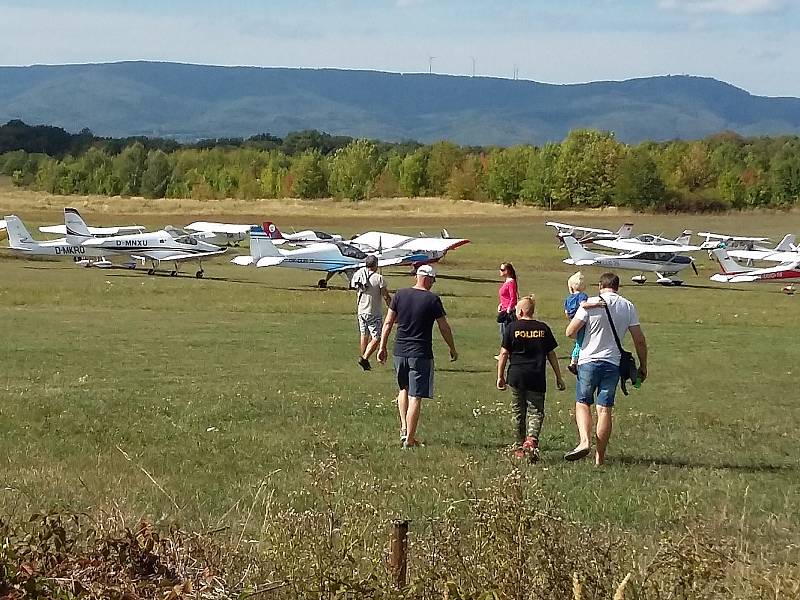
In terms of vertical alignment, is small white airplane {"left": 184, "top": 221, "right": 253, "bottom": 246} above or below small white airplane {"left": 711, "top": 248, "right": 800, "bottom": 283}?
below

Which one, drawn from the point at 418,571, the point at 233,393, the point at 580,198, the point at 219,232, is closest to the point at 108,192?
the point at 580,198

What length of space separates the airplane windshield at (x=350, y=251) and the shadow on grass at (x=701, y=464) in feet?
97.6

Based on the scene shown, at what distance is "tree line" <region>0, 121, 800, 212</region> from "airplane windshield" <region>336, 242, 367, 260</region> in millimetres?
82846

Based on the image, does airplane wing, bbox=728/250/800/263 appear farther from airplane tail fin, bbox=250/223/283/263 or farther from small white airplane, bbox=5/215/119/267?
small white airplane, bbox=5/215/119/267

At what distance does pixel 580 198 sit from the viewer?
12419 cm

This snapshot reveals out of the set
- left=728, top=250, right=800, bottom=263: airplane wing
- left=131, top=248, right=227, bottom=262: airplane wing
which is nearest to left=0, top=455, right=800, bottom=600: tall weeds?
left=131, top=248, right=227, bottom=262: airplane wing

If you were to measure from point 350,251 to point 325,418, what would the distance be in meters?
28.4

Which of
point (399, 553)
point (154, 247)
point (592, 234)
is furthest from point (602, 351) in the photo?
point (592, 234)

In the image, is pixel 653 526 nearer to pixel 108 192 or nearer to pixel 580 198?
pixel 580 198

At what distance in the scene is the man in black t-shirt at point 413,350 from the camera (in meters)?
11.3

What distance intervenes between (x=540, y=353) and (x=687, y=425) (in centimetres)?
335

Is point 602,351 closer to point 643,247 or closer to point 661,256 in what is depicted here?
point 661,256

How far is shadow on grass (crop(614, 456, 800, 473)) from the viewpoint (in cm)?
1102

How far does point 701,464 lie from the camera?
11195 millimetres
